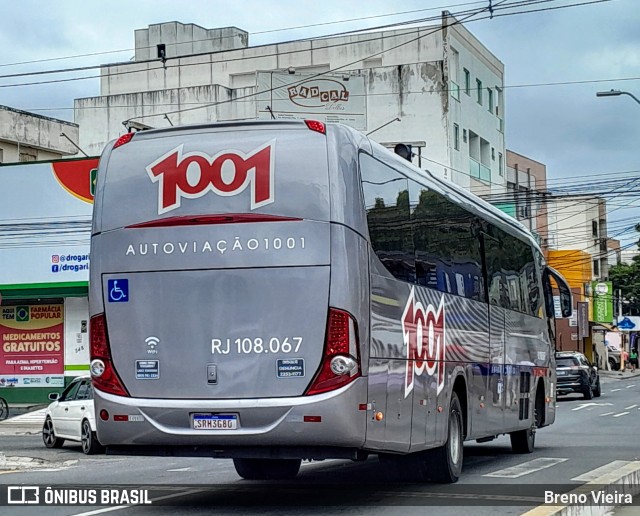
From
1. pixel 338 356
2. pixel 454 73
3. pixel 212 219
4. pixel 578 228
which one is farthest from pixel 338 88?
pixel 338 356

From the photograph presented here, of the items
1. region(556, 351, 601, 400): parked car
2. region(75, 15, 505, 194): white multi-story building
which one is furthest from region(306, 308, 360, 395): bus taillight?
region(75, 15, 505, 194): white multi-story building

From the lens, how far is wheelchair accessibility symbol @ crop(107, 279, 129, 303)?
1096 cm

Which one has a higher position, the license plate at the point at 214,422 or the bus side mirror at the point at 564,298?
the bus side mirror at the point at 564,298

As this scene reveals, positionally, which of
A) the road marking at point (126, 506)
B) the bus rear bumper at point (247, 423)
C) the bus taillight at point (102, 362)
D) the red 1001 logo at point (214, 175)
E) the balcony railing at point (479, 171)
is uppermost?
the balcony railing at point (479, 171)

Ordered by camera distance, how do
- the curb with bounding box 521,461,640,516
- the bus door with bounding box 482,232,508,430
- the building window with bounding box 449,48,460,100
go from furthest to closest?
the building window with bounding box 449,48,460,100 → the bus door with bounding box 482,232,508,430 → the curb with bounding box 521,461,640,516

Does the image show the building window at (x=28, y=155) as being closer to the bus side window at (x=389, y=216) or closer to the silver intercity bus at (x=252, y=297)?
the bus side window at (x=389, y=216)

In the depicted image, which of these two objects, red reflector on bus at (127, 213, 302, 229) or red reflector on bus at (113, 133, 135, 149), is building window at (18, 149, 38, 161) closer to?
red reflector on bus at (113, 133, 135, 149)

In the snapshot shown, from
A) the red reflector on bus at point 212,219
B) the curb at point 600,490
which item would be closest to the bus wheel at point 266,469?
the curb at point 600,490

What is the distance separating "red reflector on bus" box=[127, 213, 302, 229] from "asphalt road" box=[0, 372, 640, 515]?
2717 millimetres

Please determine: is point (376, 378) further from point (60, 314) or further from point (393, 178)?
point (60, 314)

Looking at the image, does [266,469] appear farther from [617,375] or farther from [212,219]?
[617,375]

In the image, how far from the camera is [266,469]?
14328 millimetres

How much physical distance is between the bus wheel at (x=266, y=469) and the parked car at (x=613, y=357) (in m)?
73.4

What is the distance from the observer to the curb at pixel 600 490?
941 cm
